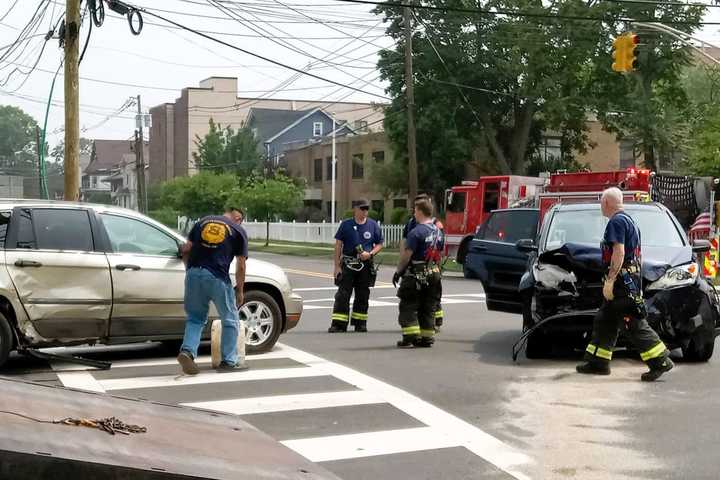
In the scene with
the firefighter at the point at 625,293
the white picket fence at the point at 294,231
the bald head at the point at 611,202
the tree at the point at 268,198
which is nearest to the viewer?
the firefighter at the point at 625,293

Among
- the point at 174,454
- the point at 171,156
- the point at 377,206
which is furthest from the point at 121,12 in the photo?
the point at 171,156

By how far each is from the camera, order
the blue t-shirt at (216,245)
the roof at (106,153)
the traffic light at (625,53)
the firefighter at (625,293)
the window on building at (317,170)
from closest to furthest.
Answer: the firefighter at (625,293) → the blue t-shirt at (216,245) → the traffic light at (625,53) → the window on building at (317,170) → the roof at (106,153)

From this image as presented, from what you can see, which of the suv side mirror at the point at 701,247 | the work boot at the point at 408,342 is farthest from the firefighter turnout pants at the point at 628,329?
the work boot at the point at 408,342

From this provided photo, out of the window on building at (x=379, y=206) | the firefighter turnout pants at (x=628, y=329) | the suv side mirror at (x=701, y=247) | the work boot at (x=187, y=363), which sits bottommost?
the work boot at (x=187, y=363)

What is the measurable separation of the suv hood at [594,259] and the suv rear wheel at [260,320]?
2895 millimetres

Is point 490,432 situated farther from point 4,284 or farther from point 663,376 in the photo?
point 4,284

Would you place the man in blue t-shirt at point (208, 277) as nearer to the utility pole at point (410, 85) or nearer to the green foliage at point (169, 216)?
the utility pole at point (410, 85)

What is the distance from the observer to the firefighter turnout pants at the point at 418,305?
10422 mm

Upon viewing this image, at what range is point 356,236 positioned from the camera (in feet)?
40.4

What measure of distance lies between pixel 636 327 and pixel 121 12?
14.5 meters

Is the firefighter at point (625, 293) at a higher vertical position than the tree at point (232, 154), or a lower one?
lower

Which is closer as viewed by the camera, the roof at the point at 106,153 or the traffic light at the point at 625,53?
the traffic light at the point at 625,53

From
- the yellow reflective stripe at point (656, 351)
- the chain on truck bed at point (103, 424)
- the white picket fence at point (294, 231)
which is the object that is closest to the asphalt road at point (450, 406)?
the yellow reflective stripe at point (656, 351)

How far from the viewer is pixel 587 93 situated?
4047 centimetres
